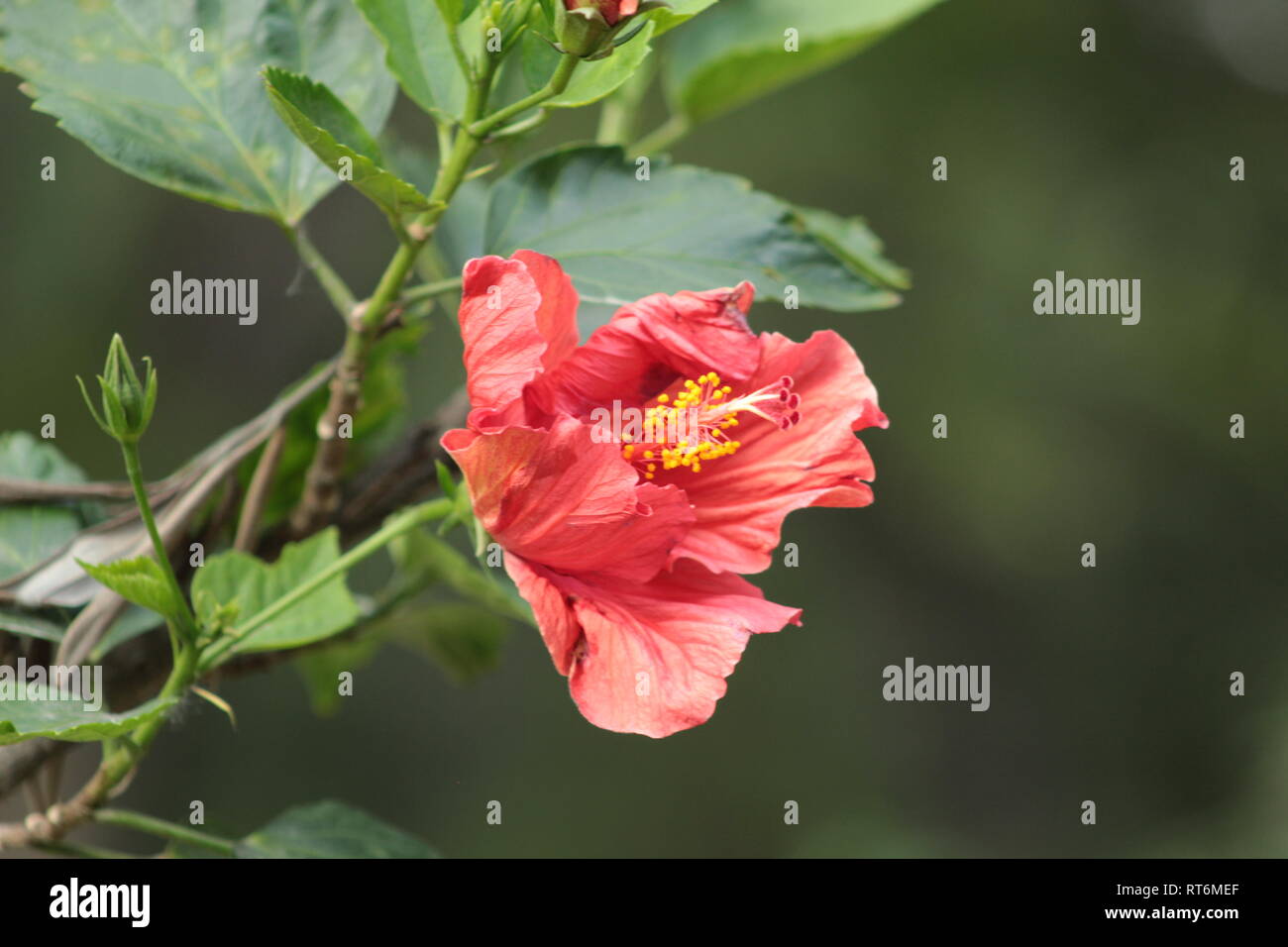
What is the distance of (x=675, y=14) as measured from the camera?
1.72ft

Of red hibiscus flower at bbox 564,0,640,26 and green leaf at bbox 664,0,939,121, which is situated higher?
green leaf at bbox 664,0,939,121

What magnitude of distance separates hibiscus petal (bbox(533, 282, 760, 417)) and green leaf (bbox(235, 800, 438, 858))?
0.97 ft

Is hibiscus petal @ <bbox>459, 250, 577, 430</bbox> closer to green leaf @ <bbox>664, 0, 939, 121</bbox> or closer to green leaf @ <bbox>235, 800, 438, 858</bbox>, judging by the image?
green leaf @ <bbox>235, 800, 438, 858</bbox>

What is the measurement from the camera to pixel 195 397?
2338mm

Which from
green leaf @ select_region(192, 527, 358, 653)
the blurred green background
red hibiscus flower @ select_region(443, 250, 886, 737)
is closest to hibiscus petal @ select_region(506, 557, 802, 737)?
red hibiscus flower @ select_region(443, 250, 886, 737)

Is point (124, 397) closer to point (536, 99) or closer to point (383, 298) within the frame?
point (383, 298)

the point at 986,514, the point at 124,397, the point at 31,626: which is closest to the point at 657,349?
the point at 124,397

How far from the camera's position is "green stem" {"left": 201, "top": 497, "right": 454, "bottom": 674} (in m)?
0.57

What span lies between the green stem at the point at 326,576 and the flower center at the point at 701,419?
102 mm

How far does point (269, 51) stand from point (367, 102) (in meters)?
0.06

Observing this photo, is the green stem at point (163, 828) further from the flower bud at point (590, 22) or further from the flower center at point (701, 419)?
the flower bud at point (590, 22)

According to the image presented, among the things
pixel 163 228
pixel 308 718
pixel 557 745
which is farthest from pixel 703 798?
pixel 163 228

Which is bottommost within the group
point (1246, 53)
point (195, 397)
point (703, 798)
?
point (703, 798)
